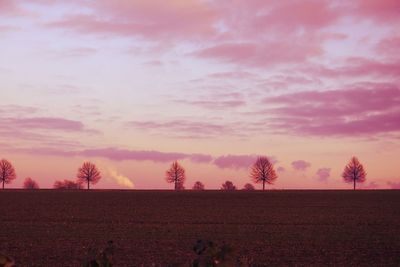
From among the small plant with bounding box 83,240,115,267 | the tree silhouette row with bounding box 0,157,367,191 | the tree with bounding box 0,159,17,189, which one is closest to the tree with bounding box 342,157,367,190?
the tree silhouette row with bounding box 0,157,367,191

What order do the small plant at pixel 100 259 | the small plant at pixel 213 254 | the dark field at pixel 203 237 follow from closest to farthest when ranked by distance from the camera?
the small plant at pixel 213 254 → the small plant at pixel 100 259 → the dark field at pixel 203 237

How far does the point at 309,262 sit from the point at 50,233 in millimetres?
16548

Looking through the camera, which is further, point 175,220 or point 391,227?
point 175,220

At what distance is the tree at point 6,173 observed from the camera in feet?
501

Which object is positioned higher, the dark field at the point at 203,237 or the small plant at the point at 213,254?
the small plant at the point at 213,254

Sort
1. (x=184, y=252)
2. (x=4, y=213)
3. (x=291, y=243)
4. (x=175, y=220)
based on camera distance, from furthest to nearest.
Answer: (x=4, y=213) → (x=175, y=220) → (x=291, y=243) → (x=184, y=252)

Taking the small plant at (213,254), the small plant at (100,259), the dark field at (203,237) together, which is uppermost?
the small plant at (213,254)

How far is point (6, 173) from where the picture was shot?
6033 inches

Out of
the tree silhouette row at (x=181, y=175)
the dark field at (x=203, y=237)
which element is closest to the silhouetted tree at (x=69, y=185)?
the tree silhouette row at (x=181, y=175)

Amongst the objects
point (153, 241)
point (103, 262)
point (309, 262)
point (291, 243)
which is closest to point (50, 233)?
point (153, 241)

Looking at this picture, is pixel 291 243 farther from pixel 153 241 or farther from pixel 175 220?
pixel 175 220

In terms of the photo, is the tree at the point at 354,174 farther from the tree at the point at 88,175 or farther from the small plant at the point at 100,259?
the small plant at the point at 100,259

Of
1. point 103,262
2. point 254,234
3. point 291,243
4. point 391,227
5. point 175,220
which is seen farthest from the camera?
point 175,220

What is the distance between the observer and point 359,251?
2469cm
